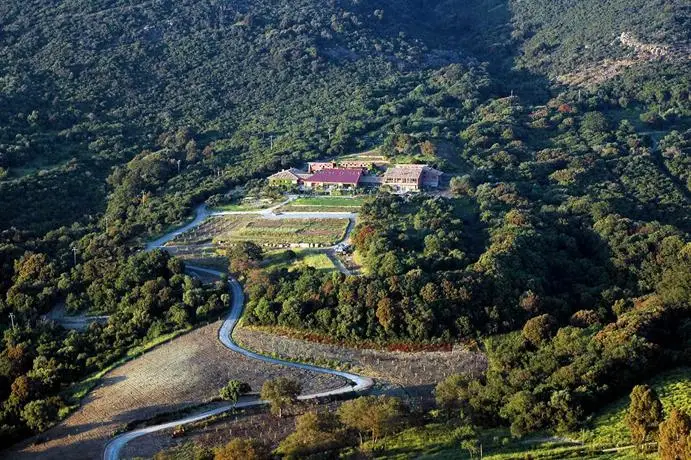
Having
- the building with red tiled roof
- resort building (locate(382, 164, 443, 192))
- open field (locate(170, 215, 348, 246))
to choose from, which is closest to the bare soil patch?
open field (locate(170, 215, 348, 246))

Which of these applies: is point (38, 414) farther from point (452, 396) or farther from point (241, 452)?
point (452, 396)

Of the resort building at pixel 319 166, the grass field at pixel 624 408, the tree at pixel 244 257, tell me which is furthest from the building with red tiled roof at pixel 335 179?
the grass field at pixel 624 408

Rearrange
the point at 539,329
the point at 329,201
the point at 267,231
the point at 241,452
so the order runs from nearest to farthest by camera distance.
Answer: the point at 241,452 → the point at 539,329 → the point at 267,231 → the point at 329,201

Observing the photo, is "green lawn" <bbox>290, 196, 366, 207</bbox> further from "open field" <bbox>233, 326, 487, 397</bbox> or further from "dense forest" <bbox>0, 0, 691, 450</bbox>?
"open field" <bbox>233, 326, 487, 397</bbox>

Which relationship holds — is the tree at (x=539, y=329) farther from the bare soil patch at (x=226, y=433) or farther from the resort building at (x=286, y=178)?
the resort building at (x=286, y=178)

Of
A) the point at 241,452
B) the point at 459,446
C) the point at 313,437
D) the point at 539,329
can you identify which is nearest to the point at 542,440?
the point at 459,446
